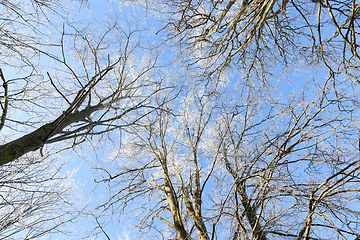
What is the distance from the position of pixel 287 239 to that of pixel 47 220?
14.3 feet

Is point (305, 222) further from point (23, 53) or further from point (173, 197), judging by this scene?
point (23, 53)

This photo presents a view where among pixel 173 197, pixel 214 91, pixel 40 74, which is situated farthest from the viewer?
pixel 214 91

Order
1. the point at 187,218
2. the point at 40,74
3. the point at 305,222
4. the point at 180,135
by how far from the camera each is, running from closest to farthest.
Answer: the point at 305,222
the point at 40,74
the point at 187,218
the point at 180,135

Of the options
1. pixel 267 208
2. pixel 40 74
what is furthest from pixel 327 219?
pixel 40 74

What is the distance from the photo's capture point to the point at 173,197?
4.11m

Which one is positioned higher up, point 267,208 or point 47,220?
point 47,220

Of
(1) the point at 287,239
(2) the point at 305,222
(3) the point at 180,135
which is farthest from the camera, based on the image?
(3) the point at 180,135

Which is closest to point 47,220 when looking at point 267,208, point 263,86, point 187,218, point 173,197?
point 173,197

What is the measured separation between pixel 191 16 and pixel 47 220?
16.3ft

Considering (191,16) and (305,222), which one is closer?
(305,222)

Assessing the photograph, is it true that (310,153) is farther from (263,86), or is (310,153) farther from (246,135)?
(263,86)

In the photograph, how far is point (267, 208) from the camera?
293 cm

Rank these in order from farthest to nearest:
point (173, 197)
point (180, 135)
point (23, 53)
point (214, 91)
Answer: point (180, 135) → point (214, 91) → point (173, 197) → point (23, 53)

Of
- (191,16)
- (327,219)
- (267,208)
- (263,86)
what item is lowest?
(327,219)
